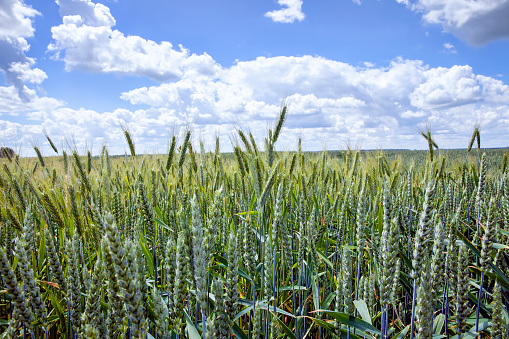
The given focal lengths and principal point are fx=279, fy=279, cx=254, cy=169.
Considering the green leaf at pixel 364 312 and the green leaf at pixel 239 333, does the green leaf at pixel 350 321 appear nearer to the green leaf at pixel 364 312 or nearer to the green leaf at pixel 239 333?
the green leaf at pixel 364 312

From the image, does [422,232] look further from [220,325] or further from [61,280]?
[61,280]

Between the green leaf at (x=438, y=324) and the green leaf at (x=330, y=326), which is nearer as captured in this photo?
the green leaf at (x=330, y=326)

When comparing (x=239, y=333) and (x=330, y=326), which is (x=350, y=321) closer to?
(x=330, y=326)

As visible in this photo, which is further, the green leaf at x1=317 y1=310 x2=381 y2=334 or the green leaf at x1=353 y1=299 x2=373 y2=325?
the green leaf at x1=353 y1=299 x2=373 y2=325

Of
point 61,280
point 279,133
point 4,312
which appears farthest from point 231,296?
point 4,312

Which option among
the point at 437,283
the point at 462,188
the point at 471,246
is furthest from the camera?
the point at 462,188

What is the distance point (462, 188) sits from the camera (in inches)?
182

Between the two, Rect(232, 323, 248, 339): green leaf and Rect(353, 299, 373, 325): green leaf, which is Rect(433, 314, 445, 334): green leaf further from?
Rect(232, 323, 248, 339): green leaf

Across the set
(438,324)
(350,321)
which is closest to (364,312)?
(350,321)

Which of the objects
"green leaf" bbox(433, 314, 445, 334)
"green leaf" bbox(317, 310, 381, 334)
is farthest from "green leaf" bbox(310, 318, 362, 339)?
"green leaf" bbox(433, 314, 445, 334)

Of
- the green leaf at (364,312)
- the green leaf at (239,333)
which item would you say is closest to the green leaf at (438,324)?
the green leaf at (364,312)

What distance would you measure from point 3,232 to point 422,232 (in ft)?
10.6

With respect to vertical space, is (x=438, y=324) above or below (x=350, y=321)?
below

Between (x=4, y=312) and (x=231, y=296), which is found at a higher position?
(x=231, y=296)
